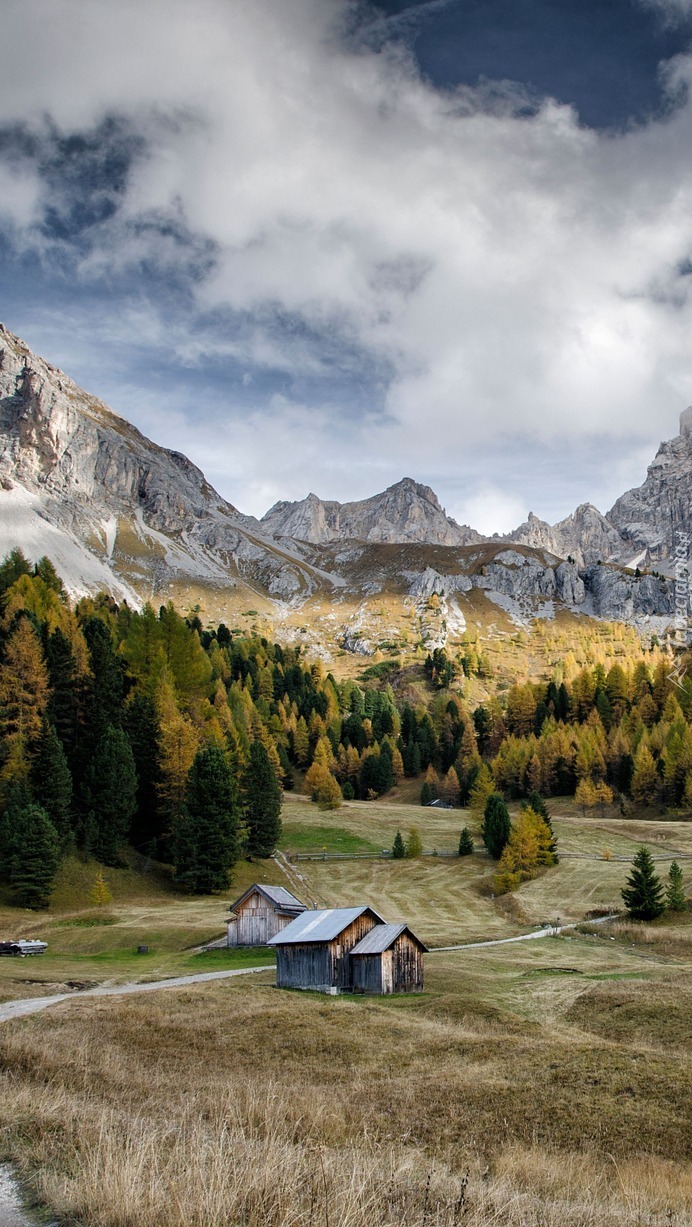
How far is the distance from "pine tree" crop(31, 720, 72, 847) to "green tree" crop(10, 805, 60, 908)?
18.3 feet

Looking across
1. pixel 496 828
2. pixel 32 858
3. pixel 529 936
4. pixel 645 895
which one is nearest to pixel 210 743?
pixel 32 858

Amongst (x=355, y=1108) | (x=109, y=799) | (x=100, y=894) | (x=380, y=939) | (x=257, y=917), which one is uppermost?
(x=109, y=799)

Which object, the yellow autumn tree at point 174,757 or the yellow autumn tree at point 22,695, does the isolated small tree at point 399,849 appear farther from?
the yellow autumn tree at point 22,695

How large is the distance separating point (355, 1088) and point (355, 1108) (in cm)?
264

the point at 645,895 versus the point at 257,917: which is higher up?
the point at 645,895

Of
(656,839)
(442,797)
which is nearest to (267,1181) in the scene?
(656,839)

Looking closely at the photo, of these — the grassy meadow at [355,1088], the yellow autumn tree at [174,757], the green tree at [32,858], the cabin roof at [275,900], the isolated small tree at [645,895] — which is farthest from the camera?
the yellow autumn tree at [174,757]

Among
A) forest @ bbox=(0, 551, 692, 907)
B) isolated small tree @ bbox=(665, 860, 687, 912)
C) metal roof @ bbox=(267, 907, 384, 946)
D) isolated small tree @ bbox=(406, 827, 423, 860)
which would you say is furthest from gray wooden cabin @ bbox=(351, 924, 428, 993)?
isolated small tree @ bbox=(406, 827, 423, 860)

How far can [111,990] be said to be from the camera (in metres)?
36.9

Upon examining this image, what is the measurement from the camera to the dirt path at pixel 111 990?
29741 millimetres

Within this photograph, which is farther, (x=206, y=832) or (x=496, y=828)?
(x=496, y=828)

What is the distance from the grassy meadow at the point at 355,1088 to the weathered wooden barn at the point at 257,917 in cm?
236

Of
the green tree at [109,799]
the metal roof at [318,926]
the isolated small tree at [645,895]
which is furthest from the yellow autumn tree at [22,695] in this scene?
the isolated small tree at [645,895]

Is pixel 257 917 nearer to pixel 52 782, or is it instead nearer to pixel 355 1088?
pixel 52 782
